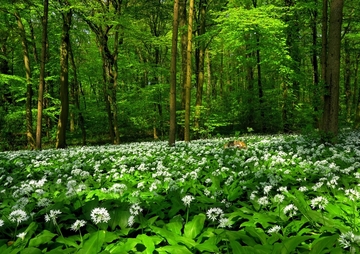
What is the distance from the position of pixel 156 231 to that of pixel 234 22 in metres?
15.9

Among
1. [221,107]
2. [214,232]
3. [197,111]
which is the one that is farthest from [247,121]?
[214,232]

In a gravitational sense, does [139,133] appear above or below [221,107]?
below

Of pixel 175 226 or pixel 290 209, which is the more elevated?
Result: pixel 290 209

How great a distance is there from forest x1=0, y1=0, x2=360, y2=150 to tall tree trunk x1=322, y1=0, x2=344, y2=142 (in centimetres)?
3

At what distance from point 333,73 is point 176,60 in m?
9.14

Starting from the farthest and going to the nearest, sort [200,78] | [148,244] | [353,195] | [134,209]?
[200,78] < [353,195] < [134,209] < [148,244]

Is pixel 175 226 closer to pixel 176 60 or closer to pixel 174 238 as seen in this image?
pixel 174 238

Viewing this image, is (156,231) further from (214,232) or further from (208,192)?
(208,192)

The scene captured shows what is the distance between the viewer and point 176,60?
16.6m

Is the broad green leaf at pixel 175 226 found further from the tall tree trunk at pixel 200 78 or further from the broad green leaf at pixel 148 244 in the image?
the tall tree trunk at pixel 200 78

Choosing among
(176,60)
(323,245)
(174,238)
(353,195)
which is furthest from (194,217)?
(176,60)

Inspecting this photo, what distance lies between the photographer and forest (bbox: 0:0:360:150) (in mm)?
14508

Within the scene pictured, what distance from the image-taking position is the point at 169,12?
2423 centimetres

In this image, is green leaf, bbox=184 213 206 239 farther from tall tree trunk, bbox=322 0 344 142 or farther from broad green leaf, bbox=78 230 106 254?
tall tree trunk, bbox=322 0 344 142
